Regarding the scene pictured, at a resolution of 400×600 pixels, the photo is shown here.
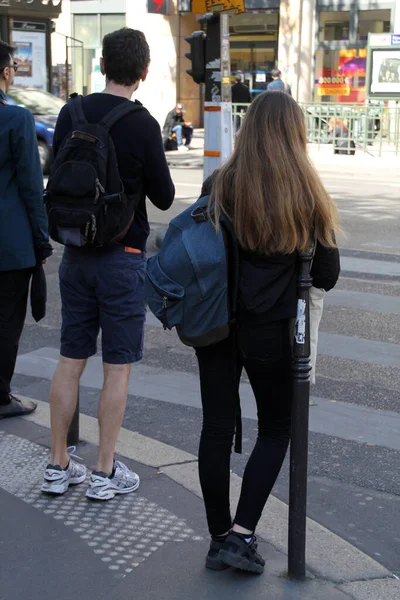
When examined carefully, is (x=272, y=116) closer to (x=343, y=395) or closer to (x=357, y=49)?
(x=343, y=395)

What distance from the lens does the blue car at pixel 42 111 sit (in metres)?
17.3

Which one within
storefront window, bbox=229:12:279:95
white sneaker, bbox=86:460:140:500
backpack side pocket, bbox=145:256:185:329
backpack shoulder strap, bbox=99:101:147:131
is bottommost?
white sneaker, bbox=86:460:140:500

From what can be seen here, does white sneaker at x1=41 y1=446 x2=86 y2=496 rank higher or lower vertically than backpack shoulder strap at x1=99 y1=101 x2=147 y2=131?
lower

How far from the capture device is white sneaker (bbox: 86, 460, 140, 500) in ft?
12.3

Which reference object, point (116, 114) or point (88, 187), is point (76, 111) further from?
point (88, 187)

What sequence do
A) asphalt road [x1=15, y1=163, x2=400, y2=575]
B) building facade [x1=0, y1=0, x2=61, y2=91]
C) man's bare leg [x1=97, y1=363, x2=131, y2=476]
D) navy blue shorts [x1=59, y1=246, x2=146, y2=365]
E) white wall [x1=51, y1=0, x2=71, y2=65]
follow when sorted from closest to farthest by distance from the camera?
1. navy blue shorts [x1=59, y1=246, x2=146, y2=365]
2. man's bare leg [x1=97, y1=363, x2=131, y2=476]
3. asphalt road [x1=15, y1=163, x2=400, y2=575]
4. building facade [x1=0, y1=0, x2=61, y2=91]
5. white wall [x1=51, y1=0, x2=71, y2=65]

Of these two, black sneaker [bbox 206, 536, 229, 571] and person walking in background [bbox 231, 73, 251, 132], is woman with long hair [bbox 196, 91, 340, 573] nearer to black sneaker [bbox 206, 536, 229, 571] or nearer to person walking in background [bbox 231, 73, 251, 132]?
black sneaker [bbox 206, 536, 229, 571]

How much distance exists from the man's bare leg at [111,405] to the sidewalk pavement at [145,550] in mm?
236

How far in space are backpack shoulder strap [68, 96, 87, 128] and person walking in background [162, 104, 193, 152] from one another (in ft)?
64.9

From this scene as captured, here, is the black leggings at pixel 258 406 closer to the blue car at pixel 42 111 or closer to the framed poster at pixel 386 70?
the blue car at pixel 42 111

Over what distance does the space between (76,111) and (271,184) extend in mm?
1079

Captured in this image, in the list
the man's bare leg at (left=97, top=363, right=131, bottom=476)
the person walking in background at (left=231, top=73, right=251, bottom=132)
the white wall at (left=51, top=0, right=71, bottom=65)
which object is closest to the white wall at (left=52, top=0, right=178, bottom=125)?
the white wall at (left=51, top=0, right=71, bottom=65)

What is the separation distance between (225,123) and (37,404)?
635cm

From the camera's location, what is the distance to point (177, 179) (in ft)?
56.6
